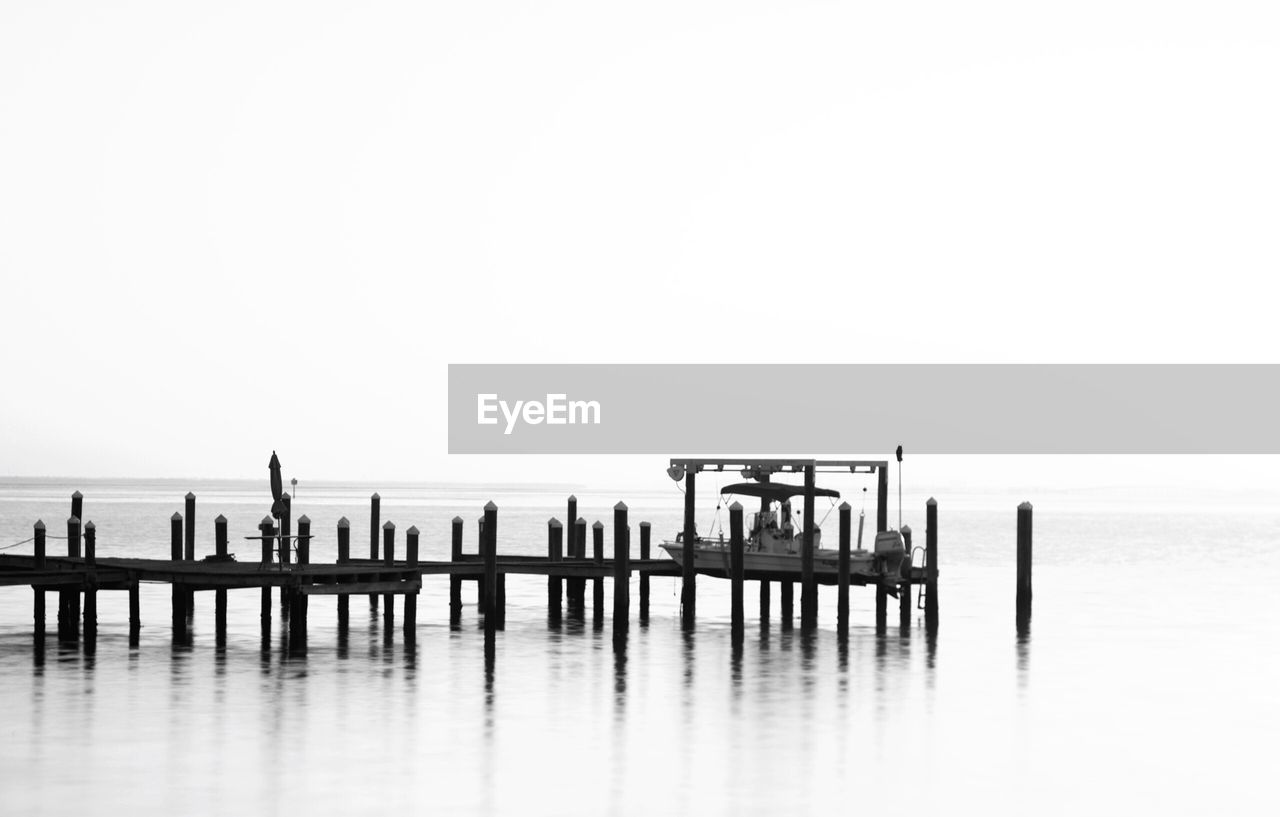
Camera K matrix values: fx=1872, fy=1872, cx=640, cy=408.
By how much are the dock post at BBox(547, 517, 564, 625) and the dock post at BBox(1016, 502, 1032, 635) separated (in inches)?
439

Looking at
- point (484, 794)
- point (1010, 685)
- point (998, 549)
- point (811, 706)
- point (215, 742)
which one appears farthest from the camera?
point (998, 549)

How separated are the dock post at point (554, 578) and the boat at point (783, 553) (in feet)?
8.91

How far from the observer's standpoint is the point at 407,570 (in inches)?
1567

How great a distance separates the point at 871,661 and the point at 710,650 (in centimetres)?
393

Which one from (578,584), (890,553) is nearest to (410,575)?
(890,553)

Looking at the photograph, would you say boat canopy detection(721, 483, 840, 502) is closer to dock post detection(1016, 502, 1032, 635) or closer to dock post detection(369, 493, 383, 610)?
dock post detection(1016, 502, 1032, 635)

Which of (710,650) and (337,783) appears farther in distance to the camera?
(710,650)

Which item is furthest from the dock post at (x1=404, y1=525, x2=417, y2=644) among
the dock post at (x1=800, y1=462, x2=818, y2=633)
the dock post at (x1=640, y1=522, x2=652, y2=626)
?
the dock post at (x1=800, y1=462, x2=818, y2=633)

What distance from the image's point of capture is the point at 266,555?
4153 centimetres

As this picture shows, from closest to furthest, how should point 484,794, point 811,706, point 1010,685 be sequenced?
point 484,794 < point 811,706 < point 1010,685

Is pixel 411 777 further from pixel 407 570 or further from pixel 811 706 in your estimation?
pixel 407 570

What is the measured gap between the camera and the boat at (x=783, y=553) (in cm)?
4591

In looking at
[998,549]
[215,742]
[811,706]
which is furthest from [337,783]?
[998,549]

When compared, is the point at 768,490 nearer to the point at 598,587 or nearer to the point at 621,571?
the point at 598,587
